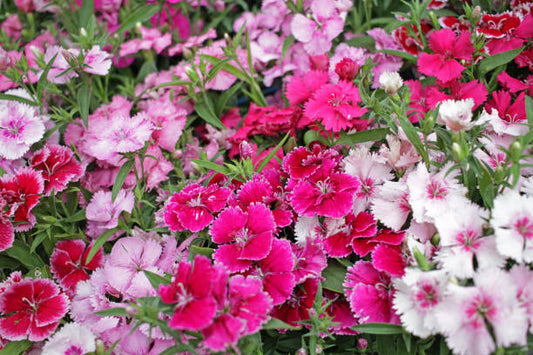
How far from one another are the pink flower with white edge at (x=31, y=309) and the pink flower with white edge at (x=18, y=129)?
0.43 meters

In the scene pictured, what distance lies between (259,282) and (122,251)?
569 millimetres

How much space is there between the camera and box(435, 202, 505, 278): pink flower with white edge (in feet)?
3.59

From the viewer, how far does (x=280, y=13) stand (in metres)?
2.17

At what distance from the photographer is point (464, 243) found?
1.13 metres

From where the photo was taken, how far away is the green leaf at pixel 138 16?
212 cm

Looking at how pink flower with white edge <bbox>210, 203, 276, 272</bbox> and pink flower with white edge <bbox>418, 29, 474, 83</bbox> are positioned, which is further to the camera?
pink flower with white edge <bbox>418, 29, 474, 83</bbox>

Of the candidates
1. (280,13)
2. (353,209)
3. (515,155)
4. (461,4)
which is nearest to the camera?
(515,155)

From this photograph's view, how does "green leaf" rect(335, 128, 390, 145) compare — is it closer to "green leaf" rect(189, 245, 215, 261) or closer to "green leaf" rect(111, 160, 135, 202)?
"green leaf" rect(189, 245, 215, 261)

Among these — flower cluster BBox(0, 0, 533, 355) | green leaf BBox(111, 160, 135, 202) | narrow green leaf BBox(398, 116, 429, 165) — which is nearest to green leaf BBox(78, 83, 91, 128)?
flower cluster BBox(0, 0, 533, 355)

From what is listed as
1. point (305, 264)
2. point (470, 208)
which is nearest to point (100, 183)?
point (305, 264)

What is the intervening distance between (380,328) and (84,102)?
1306 millimetres

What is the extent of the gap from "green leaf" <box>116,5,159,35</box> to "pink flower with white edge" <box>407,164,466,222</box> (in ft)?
4.79

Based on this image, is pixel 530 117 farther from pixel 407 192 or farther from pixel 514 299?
pixel 514 299

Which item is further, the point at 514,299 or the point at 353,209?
the point at 353,209
